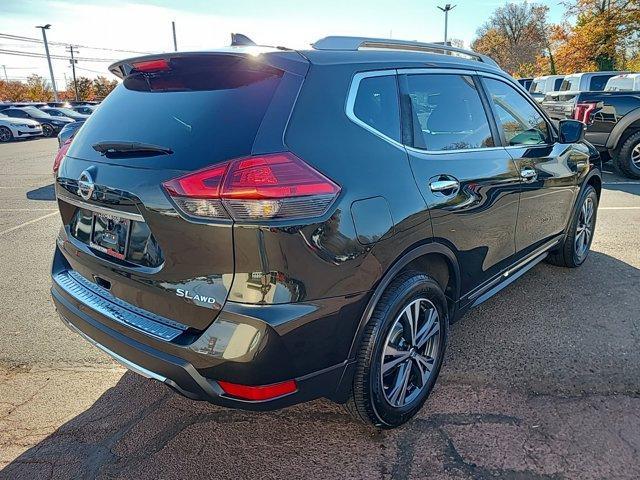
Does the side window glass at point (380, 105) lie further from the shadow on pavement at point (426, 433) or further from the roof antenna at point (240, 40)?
the shadow on pavement at point (426, 433)

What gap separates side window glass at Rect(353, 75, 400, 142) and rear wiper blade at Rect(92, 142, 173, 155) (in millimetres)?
842

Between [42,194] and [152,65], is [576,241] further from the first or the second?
[42,194]

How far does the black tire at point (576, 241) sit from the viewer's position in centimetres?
423

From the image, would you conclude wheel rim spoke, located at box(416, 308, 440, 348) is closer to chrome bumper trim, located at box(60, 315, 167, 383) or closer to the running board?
the running board

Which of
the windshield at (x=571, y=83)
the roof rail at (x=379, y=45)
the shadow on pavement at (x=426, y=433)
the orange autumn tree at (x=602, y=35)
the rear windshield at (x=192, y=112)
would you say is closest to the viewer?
the rear windshield at (x=192, y=112)

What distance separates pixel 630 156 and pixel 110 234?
31.5ft

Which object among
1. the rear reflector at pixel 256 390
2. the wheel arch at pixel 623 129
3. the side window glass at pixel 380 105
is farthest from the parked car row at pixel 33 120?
the rear reflector at pixel 256 390

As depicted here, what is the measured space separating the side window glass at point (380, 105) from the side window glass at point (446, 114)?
0.12 metres

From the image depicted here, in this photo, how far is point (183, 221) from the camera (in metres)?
1.84

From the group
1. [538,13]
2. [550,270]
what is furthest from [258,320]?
[538,13]

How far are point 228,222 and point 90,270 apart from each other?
98 cm

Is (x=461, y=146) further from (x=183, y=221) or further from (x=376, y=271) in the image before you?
(x=183, y=221)

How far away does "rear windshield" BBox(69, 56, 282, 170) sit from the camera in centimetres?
188

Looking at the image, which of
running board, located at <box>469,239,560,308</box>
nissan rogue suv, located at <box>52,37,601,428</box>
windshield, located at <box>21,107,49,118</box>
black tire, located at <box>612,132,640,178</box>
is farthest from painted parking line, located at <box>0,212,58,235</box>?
windshield, located at <box>21,107,49,118</box>
